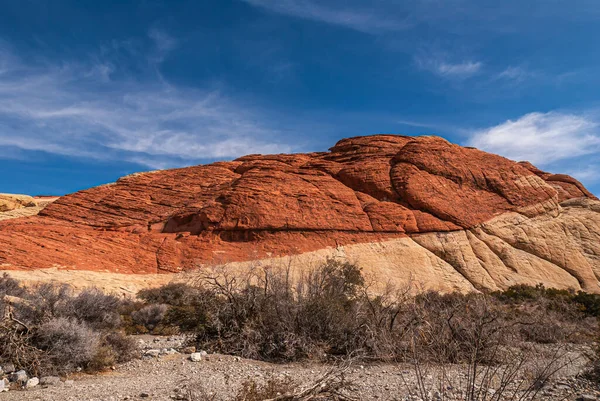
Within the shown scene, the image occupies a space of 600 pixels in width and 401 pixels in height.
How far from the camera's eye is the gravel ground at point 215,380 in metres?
6.09

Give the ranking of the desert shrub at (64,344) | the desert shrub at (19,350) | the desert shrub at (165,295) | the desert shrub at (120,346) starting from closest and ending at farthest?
1. the desert shrub at (19,350)
2. the desert shrub at (64,344)
3. the desert shrub at (120,346)
4. the desert shrub at (165,295)

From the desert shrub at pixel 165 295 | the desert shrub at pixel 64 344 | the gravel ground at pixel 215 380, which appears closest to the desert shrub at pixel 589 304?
the gravel ground at pixel 215 380

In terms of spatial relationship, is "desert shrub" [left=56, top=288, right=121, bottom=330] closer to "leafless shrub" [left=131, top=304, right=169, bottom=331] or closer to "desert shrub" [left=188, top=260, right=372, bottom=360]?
"desert shrub" [left=188, top=260, right=372, bottom=360]

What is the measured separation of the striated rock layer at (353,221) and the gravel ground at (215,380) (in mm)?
17431

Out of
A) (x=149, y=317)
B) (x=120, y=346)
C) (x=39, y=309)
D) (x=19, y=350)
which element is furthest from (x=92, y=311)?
(x=149, y=317)

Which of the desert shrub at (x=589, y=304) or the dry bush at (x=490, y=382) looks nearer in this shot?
the dry bush at (x=490, y=382)

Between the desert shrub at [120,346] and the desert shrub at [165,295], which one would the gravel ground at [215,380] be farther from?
the desert shrub at [165,295]

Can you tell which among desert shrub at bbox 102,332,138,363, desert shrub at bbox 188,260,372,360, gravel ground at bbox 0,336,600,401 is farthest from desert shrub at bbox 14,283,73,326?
A: desert shrub at bbox 188,260,372,360

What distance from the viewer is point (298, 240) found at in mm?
30484

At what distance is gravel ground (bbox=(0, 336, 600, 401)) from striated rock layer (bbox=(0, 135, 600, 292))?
686 inches

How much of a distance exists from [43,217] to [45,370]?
3065cm

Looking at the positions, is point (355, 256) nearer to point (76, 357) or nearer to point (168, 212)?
point (168, 212)

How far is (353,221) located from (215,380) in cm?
2522

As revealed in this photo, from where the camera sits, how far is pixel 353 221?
31.6 meters
